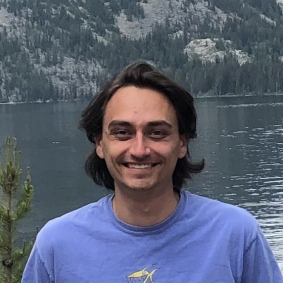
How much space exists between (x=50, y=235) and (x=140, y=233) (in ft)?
1.25

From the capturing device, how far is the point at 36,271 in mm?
2746

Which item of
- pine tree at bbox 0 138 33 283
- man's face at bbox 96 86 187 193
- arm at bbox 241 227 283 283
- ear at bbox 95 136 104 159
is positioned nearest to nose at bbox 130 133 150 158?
man's face at bbox 96 86 187 193

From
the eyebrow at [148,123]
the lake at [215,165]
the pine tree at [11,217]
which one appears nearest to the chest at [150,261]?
the eyebrow at [148,123]

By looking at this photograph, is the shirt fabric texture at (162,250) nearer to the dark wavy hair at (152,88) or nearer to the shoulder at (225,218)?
the shoulder at (225,218)

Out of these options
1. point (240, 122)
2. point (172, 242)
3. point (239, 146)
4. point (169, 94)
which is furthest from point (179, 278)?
point (240, 122)

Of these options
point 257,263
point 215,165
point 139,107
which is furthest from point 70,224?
point 215,165

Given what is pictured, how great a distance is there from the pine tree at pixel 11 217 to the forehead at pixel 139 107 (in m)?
6.12

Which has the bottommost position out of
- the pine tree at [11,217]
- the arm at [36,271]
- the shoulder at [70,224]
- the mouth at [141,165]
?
the pine tree at [11,217]

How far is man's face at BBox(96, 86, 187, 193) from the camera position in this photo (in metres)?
2.63

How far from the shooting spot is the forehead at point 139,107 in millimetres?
2641

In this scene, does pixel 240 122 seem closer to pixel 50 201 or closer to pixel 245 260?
pixel 50 201

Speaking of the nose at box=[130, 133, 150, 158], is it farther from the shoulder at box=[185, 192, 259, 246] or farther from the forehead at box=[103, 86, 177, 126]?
the shoulder at box=[185, 192, 259, 246]

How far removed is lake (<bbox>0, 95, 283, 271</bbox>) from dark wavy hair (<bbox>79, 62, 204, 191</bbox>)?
67.5ft

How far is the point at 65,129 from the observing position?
109 metres
